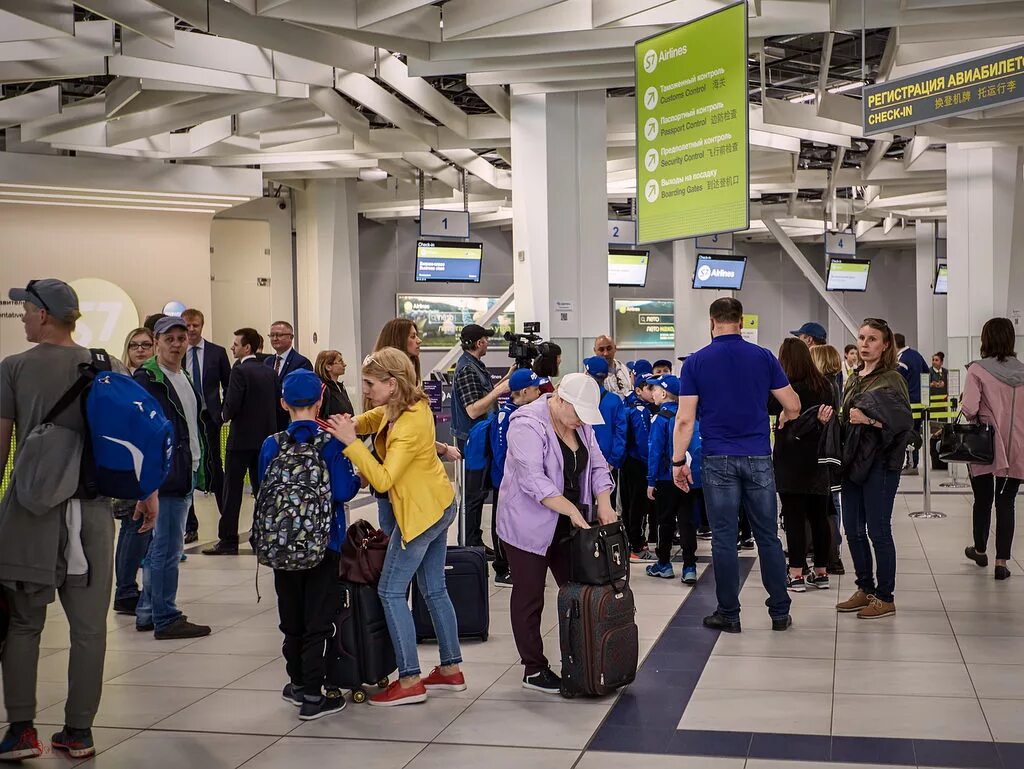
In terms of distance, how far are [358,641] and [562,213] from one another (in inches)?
257

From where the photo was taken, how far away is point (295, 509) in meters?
4.23

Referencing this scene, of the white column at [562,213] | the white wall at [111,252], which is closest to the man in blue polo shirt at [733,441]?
the white column at [562,213]

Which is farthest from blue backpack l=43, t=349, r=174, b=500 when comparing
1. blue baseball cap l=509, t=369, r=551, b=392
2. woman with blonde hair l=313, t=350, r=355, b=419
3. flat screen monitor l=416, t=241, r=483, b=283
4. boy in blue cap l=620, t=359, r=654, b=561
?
flat screen monitor l=416, t=241, r=483, b=283

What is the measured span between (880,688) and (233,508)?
5408 millimetres

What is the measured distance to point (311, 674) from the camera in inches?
175

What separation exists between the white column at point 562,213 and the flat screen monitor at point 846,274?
11892 millimetres

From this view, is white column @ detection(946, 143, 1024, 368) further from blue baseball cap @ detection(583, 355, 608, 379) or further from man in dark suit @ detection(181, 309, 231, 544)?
man in dark suit @ detection(181, 309, 231, 544)

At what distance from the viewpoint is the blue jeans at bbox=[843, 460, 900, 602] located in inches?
235

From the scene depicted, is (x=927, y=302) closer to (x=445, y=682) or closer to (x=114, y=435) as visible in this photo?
(x=445, y=682)

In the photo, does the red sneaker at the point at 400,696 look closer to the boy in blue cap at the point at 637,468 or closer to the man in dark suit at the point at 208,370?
the boy in blue cap at the point at 637,468

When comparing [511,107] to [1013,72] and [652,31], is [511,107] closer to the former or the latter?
[652,31]

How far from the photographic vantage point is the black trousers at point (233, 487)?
8.55 metres

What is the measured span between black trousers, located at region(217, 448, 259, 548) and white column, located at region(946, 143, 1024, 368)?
8854mm

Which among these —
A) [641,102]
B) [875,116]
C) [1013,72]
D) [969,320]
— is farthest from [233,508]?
[969,320]
